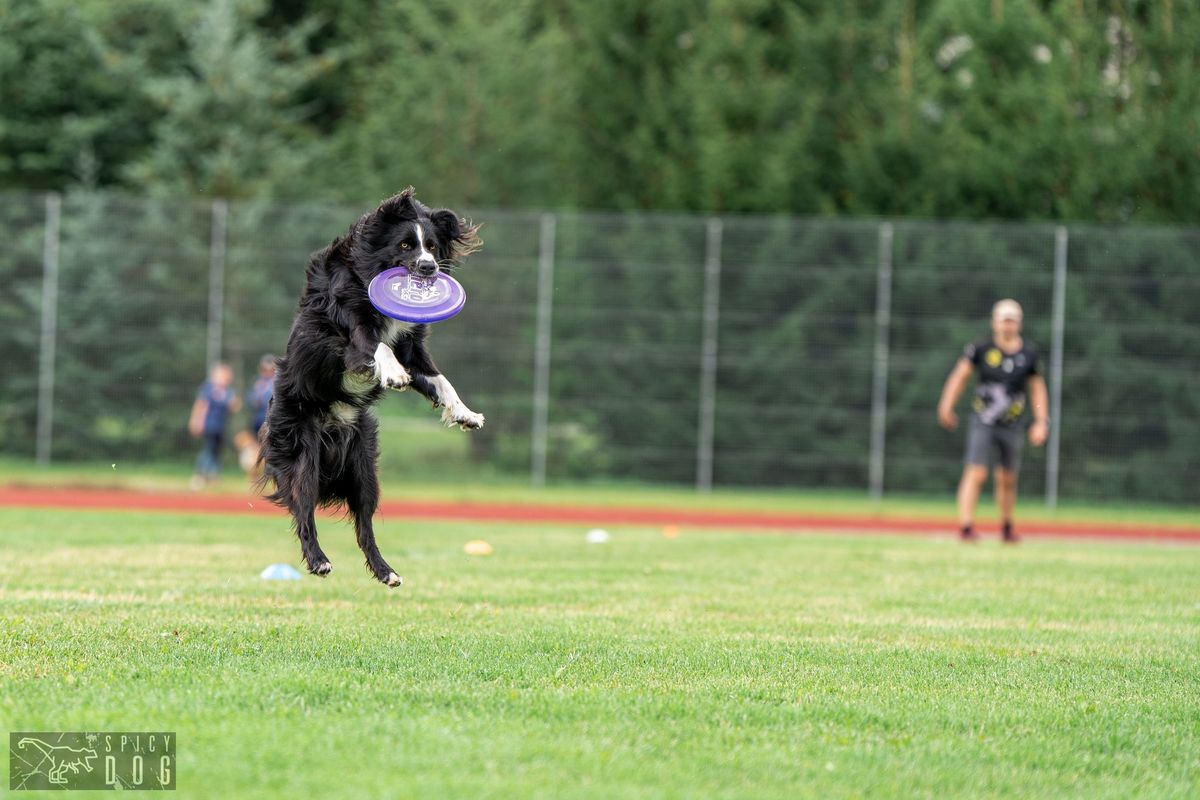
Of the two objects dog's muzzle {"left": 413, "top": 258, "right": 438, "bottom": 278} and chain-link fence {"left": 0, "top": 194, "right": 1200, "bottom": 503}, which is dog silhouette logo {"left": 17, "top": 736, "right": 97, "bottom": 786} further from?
chain-link fence {"left": 0, "top": 194, "right": 1200, "bottom": 503}

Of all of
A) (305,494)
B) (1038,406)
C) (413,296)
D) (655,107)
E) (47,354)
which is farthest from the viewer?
(655,107)

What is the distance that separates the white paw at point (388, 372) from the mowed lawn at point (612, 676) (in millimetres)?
1155

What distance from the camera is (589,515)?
1698 centimetres

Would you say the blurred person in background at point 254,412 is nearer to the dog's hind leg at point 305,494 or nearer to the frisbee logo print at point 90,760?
the dog's hind leg at point 305,494

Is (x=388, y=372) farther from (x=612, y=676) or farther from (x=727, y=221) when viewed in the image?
(x=727, y=221)

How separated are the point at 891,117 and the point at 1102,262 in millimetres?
4493

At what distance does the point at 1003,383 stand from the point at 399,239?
757cm

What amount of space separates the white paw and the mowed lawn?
116 cm

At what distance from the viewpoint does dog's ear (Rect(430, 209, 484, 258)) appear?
24.5ft

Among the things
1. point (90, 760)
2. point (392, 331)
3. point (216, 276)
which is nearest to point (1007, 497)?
point (392, 331)

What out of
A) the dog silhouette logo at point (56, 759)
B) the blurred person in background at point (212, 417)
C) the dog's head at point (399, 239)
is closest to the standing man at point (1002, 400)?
the dog's head at point (399, 239)

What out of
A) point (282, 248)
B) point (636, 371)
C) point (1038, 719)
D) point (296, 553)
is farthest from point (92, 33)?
point (1038, 719)

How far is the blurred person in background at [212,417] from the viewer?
62.0ft

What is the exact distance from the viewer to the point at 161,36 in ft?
83.6
